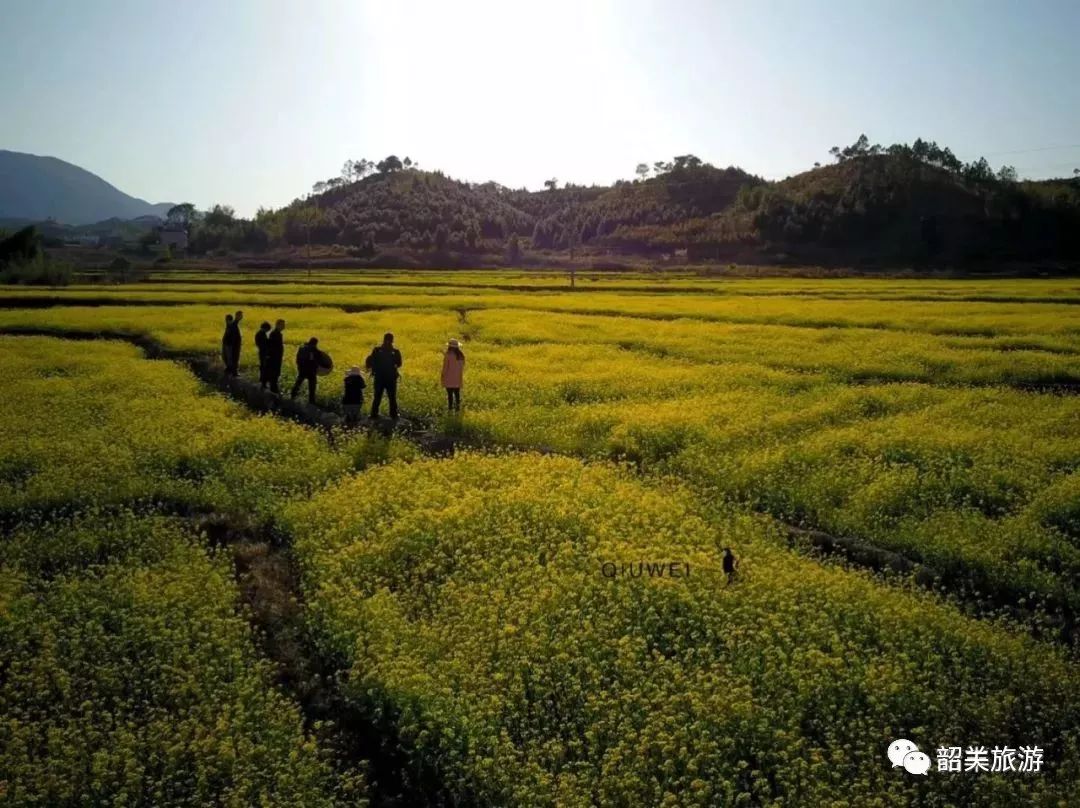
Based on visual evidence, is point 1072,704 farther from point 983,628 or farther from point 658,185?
point 658,185

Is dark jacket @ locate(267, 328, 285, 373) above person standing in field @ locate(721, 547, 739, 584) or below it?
above

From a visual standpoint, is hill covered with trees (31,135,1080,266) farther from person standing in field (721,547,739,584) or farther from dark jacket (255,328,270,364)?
person standing in field (721,547,739,584)

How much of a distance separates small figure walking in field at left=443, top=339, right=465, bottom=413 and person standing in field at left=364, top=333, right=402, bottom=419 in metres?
1.19

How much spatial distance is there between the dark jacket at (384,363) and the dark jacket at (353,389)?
40 cm

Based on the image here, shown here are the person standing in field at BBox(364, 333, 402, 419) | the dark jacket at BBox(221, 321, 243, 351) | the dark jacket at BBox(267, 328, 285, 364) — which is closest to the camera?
the person standing in field at BBox(364, 333, 402, 419)

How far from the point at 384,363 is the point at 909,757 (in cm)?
1370

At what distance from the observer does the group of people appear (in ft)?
60.0

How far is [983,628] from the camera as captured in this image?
31.1 feet

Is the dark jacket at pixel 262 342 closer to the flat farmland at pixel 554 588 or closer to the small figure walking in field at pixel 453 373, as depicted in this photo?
the flat farmland at pixel 554 588

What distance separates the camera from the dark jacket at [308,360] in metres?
20.0

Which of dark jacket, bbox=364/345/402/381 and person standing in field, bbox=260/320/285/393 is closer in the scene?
dark jacket, bbox=364/345/402/381

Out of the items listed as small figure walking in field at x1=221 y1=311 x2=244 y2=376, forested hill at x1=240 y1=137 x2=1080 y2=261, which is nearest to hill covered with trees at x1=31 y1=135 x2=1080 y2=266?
forested hill at x1=240 y1=137 x2=1080 y2=261

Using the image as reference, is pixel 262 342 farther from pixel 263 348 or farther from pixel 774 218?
pixel 774 218

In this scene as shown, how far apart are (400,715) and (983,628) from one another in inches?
265
